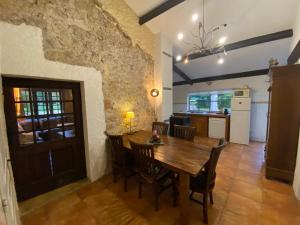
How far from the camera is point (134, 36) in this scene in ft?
11.9

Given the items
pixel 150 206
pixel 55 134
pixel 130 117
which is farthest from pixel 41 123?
pixel 150 206

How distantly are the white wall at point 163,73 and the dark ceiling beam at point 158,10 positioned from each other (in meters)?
0.65

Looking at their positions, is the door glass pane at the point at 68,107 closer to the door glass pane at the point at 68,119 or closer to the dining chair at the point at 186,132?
the door glass pane at the point at 68,119

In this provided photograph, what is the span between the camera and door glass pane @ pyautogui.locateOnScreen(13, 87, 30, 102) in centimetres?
208

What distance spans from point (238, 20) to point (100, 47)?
3351 mm

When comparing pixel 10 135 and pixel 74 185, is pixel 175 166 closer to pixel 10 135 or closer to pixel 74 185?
pixel 74 185

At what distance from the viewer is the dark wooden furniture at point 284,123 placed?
8.26 feet

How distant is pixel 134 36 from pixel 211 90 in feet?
13.5

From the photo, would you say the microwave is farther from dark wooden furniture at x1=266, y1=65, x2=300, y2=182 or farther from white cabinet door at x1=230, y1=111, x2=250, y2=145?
dark wooden furniture at x1=266, y1=65, x2=300, y2=182

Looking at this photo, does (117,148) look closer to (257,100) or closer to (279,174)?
(279,174)

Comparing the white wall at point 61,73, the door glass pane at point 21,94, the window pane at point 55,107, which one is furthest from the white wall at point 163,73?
the door glass pane at point 21,94

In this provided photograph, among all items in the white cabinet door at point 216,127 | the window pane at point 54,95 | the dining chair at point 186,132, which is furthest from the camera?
the white cabinet door at point 216,127

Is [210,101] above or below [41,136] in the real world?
above

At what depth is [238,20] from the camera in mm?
3506
